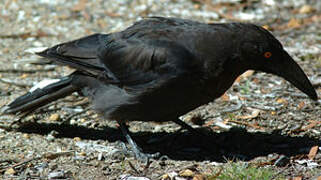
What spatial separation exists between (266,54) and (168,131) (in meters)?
1.67

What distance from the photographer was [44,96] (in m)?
6.58

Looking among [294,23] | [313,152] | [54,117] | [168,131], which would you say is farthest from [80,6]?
[313,152]

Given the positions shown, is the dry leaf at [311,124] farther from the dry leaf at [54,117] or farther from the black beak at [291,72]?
the dry leaf at [54,117]

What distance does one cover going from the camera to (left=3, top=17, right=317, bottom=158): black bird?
5527 mm

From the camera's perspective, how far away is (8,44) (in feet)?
30.0

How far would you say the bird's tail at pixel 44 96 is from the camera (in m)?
6.52

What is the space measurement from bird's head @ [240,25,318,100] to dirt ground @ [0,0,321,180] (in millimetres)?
858

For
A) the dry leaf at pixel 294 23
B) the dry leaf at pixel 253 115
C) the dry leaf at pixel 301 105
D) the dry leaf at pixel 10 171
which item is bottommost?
the dry leaf at pixel 10 171

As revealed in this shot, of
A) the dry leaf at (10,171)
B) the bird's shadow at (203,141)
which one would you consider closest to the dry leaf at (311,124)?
the bird's shadow at (203,141)

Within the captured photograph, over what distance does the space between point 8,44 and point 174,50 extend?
446 centimetres

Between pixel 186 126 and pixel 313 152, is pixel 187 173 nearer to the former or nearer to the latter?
pixel 186 126

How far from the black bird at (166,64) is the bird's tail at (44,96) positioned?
13 cm

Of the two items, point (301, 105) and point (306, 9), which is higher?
point (306, 9)

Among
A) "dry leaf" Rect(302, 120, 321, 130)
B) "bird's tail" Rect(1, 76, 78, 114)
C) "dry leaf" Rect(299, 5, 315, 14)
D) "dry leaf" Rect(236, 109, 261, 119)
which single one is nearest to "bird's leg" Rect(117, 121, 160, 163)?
"bird's tail" Rect(1, 76, 78, 114)
